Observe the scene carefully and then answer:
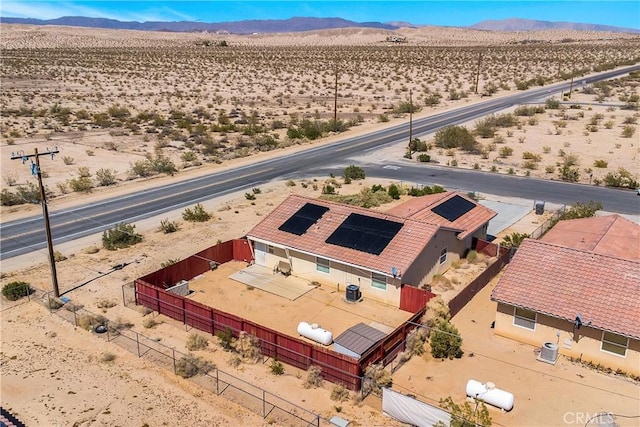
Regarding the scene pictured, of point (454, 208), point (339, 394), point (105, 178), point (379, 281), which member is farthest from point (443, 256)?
point (105, 178)

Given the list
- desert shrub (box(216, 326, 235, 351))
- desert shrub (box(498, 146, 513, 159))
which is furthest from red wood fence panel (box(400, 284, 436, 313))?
desert shrub (box(498, 146, 513, 159))

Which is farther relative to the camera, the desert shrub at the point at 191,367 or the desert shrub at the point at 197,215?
the desert shrub at the point at 197,215

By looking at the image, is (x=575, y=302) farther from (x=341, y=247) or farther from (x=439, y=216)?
(x=341, y=247)

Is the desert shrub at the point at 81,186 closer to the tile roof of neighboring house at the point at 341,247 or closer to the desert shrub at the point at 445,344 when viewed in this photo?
the tile roof of neighboring house at the point at 341,247

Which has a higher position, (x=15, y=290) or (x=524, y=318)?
(x=524, y=318)

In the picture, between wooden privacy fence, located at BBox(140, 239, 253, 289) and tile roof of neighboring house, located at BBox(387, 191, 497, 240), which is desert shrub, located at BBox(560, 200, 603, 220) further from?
wooden privacy fence, located at BBox(140, 239, 253, 289)

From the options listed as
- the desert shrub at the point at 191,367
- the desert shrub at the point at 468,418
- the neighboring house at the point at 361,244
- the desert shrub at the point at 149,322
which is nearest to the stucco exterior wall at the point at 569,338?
the neighboring house at the point at 361,244
